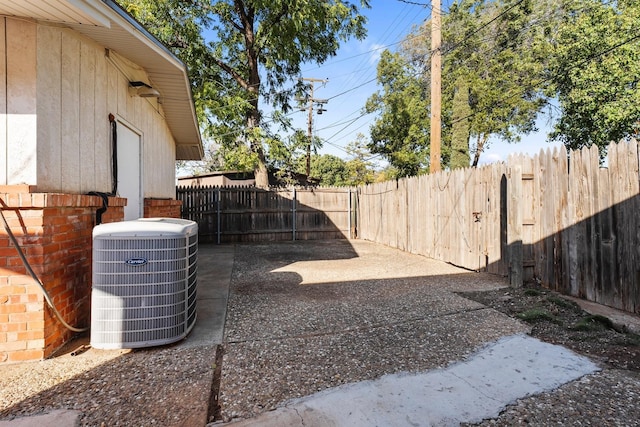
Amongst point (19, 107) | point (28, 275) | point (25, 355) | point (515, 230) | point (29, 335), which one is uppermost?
point (19, 107)

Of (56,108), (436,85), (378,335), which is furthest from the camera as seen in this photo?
(436,85)

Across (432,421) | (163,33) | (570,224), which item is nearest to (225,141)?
(163,33)

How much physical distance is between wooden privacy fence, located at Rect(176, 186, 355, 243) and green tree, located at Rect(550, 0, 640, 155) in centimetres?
1074

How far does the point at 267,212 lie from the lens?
470 inches

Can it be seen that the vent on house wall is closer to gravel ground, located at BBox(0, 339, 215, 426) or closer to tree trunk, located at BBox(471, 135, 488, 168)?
gravel ground, located at BBox(0, 339, 215, 426)

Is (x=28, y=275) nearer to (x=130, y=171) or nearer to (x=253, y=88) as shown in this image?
(x=130, y=171)

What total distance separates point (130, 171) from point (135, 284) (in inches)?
111

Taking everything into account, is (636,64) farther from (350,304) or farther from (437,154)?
(350,304)

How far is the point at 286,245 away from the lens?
35.7 feet

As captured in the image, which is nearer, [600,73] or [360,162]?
[600,73]

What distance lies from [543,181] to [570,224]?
77 cm

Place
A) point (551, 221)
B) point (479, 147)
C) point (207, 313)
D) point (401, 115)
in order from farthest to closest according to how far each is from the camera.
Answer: point (479, 147)
point (401, 115)
point (551, 221)
point (207, 313)

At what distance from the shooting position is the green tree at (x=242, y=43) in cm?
1314

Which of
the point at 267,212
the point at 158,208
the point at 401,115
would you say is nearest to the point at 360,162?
the point at 401,115
